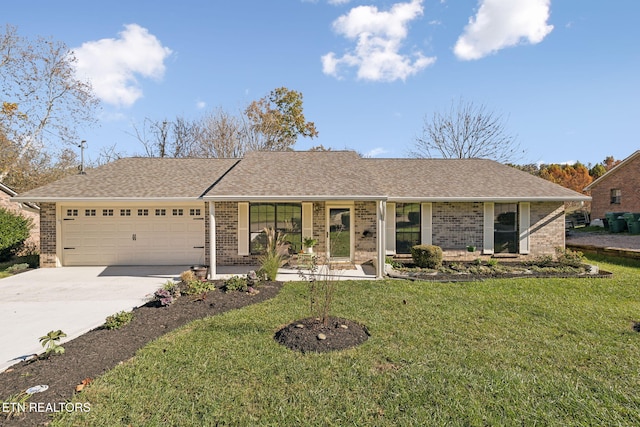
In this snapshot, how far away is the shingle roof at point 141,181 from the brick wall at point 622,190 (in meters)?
25.5

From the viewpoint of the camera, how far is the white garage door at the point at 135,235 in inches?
442

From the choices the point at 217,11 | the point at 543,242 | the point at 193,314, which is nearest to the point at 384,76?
the point at 217,11

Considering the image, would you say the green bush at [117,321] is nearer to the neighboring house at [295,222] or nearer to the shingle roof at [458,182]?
the neighboring house at [295,222]

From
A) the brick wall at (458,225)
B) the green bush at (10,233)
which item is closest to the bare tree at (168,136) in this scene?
the green bush at (10,233)

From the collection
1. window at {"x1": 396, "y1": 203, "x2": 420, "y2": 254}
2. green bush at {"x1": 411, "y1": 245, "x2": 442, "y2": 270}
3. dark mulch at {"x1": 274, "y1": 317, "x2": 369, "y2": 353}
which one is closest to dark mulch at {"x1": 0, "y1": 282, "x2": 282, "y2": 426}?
→ dark mulch at {"x1": 274, "y1": 317, "x2": 369, "y2": 353}

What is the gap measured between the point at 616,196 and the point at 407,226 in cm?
2089

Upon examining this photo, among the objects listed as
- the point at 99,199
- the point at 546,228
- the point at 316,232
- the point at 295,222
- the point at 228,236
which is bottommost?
the point at 228,236

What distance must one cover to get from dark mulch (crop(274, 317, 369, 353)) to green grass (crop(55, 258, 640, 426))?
0.56 feet

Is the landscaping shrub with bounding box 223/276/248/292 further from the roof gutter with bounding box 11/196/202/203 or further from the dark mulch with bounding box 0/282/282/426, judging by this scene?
the roof gutter with bounding box 11/196/202/203

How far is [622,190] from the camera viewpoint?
852 inches

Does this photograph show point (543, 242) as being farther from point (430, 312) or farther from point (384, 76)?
point (384, 76)

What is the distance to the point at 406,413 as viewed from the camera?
316 cm

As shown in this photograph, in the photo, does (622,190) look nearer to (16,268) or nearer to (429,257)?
(429,257)

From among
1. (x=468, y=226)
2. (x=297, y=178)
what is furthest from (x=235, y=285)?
(x=468, y=226)
